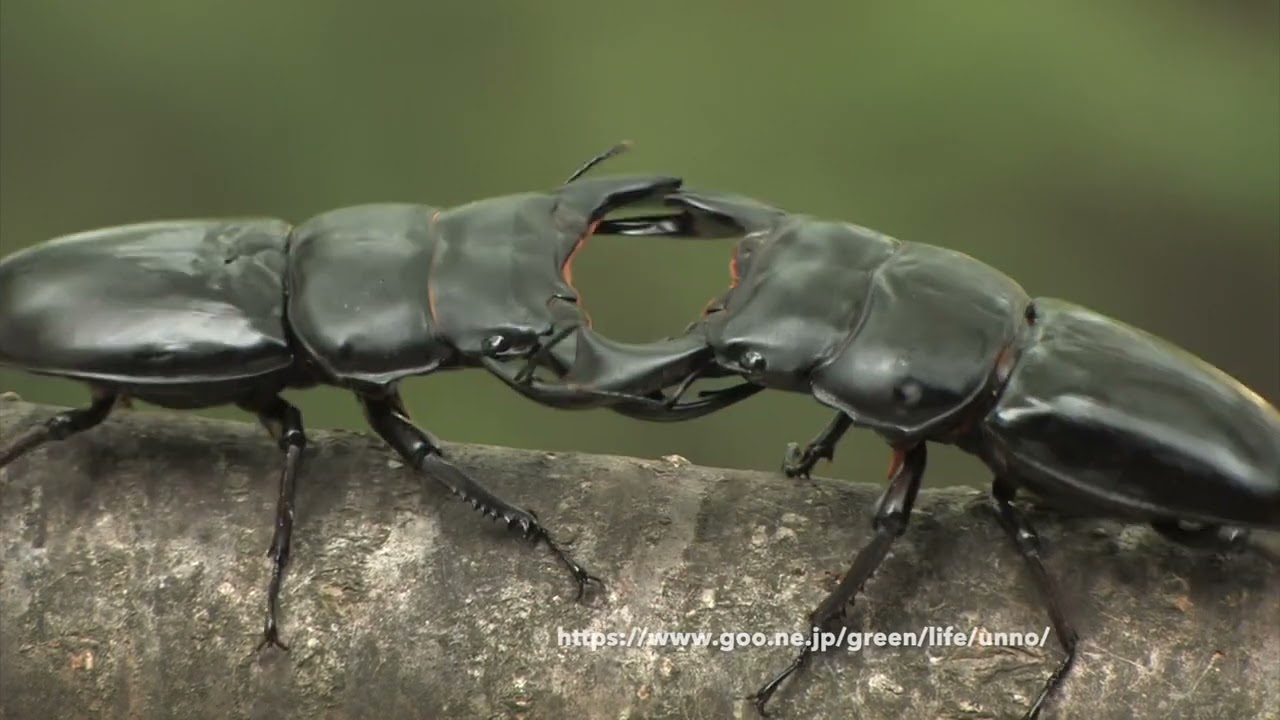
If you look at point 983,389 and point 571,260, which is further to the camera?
point 571,260

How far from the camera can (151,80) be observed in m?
3.35

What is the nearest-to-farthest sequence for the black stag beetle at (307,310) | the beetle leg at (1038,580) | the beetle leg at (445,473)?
the beetle leg at (1038,580) < the beetle leg at (445,473) < the black stag beetle at (307,310)

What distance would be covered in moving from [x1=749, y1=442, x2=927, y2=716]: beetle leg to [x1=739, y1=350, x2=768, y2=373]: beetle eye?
22 cm

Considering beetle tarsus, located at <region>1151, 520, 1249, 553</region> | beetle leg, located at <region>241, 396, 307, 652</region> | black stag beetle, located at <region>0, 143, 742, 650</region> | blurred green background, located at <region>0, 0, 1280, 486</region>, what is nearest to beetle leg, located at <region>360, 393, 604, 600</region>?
black stag beetle, located at <region>0, 143, 742, 650</region>

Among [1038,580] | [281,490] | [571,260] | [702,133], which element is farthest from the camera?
[702,133]

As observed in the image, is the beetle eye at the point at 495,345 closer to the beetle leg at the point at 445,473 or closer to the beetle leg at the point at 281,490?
the beetle leg at the point at 445,473

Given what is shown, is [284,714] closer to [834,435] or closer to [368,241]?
[368,241]

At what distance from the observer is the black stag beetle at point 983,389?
134 centimetres

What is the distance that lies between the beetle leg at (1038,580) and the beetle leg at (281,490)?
2.92ft

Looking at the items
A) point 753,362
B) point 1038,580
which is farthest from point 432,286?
point 1038,580

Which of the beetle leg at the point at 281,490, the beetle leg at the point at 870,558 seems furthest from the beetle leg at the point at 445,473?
the beetle leg at the point at 870,558

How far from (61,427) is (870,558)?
1095 millimetres

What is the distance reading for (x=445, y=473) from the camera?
147cm

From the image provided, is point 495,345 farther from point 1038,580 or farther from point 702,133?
point 702,133
